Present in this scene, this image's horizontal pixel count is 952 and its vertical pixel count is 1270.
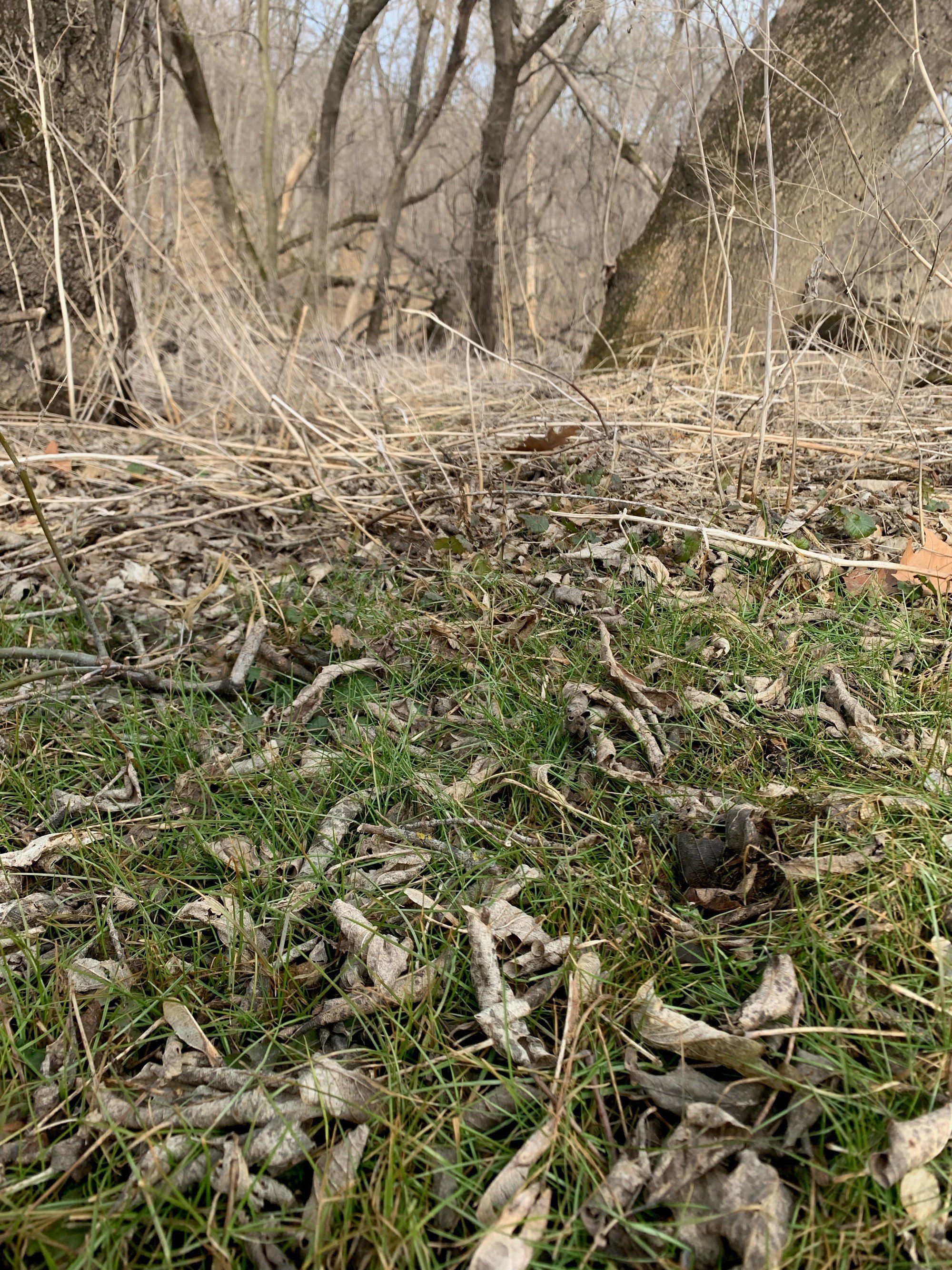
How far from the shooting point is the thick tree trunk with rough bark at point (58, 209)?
349 centimetres

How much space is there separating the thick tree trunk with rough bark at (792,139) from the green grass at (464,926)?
2328 millimetres

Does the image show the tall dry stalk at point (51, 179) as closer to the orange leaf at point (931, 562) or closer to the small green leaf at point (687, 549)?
the small green leaf at point (687, 549)

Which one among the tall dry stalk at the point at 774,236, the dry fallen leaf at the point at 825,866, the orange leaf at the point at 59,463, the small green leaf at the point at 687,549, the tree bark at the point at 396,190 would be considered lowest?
the dry fallen leaf at the point at 825,866

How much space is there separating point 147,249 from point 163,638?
315 cm

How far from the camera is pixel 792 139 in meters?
4.06

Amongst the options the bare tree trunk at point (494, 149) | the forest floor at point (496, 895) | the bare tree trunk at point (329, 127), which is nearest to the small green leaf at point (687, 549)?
the forest floor at point (496, 895)

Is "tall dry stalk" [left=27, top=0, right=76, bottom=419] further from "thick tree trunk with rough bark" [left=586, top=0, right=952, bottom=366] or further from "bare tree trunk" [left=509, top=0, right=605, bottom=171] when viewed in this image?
"bare tree trunk" [left=509, top=0, right=605, bottom=171]

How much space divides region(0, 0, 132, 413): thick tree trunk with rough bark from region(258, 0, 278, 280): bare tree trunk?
17.1 ft

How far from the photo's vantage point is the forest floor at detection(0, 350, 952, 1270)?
1.08 m

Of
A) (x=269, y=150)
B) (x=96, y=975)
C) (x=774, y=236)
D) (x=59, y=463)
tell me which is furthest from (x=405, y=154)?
(x=96, y=975)

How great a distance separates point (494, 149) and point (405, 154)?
1017 mm

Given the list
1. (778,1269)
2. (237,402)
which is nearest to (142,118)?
(237,402)

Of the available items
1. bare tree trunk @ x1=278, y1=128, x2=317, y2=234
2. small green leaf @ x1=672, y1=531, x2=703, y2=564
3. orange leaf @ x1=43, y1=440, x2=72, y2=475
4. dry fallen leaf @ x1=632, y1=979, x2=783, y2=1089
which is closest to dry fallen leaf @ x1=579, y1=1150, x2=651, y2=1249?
dry fallen leaf @ x1=632, y1=979, x2=783, y2=1089

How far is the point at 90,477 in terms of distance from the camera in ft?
11.4
